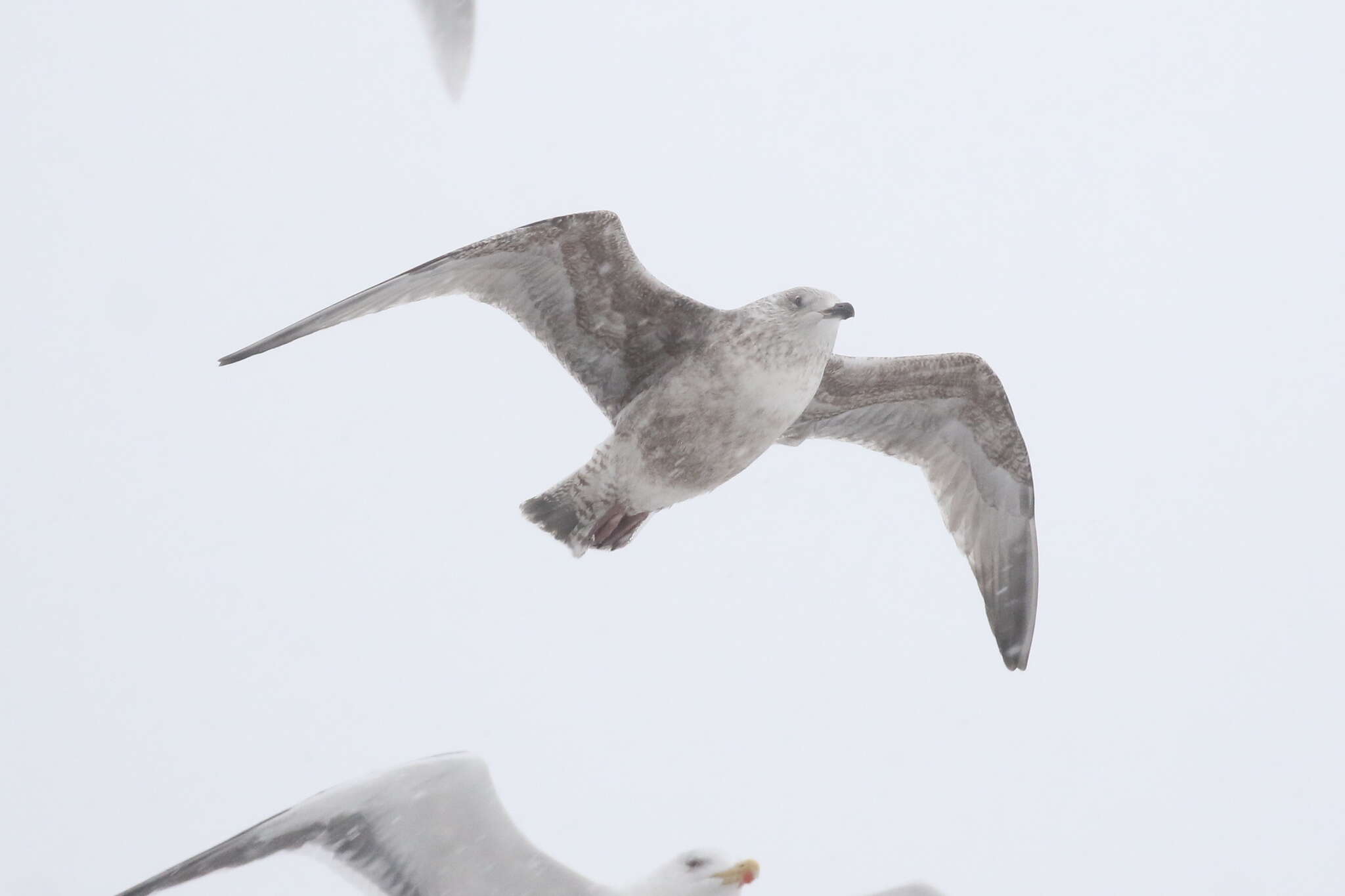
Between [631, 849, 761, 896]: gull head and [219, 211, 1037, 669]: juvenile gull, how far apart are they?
4.43 feet

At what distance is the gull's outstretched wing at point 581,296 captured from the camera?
20.4 feet

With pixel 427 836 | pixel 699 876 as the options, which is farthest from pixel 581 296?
pixel 699 876

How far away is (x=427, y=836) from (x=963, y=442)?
2.99 m

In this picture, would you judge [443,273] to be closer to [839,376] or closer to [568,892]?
[839,376]

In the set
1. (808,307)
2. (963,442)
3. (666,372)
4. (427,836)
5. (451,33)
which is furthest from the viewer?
(451,33)

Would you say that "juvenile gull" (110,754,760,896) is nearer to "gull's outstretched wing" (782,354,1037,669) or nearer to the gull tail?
the gull tail

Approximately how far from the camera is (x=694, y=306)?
6598mm

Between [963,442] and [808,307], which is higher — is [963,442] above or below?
below

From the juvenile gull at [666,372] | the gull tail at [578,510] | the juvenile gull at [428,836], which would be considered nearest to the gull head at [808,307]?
the juvenile gull at [666,372]

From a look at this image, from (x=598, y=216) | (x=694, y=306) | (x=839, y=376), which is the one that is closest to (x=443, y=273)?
(x=598, y=216)

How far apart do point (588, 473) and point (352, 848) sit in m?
1.76

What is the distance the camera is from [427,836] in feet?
20.4

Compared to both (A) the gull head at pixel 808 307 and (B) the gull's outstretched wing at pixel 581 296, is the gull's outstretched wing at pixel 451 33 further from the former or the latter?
(A) the gull head at pixel 808 307

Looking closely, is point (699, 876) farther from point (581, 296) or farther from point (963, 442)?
point (581, 296)
